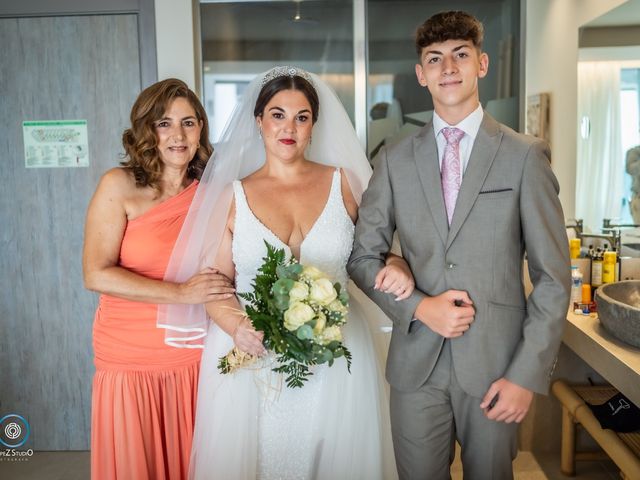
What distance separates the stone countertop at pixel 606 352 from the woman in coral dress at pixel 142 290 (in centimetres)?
149

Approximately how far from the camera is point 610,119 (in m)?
2.83

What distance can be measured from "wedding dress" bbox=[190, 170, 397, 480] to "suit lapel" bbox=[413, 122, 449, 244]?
438 millimetres

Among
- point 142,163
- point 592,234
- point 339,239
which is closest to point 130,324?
point 142,163

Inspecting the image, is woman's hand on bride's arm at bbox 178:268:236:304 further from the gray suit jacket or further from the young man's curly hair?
the young man's curly hair

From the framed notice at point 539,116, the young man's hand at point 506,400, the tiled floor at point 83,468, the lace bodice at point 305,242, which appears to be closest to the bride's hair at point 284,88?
the lace bodice at point 305,242

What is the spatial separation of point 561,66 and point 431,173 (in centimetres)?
188

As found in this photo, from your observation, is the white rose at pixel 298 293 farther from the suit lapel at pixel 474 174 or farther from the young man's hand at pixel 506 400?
the young man's hand at pixel 506 400

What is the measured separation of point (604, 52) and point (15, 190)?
3118mm

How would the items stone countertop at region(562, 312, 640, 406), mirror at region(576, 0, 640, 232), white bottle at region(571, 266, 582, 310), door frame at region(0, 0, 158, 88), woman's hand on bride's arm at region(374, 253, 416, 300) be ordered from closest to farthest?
woman's hand on bride's arm at region(374, 253, 416, 300)
stone countertop at region(562, 312, 640, 406)
mirror at region(576, 0, 640, 232)
white bottle at region(571, 266, 582, 310)
door frame at region(0, 0, 158, 88)

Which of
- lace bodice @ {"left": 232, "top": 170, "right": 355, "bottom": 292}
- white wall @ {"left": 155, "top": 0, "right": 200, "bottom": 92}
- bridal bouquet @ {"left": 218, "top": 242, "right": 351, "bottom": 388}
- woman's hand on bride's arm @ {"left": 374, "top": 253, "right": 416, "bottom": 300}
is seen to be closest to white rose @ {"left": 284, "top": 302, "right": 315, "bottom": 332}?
bridal bouquet @ {"left": 218, "top": 242, "right": 351, "bottom": 388}

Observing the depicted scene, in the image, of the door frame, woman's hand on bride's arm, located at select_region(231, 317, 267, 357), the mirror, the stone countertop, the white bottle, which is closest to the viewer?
woman's hand on bride's arm, located at select_region(231, 317, 267, 357)

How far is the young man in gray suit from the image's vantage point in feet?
5.34

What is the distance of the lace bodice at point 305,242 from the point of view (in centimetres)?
207

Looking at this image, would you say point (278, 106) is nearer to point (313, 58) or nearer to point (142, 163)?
point (142, 163)
